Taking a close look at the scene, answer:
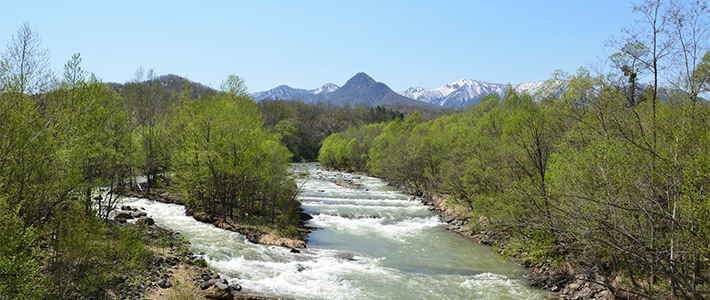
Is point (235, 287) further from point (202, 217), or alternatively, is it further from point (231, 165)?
point (202, 217)

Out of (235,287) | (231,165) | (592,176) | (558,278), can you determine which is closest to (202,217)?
(231,165)

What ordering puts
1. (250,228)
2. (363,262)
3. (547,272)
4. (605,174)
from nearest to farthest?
1. (605,174)
2. (547,272)
3. (363,262)
4. (250,228)

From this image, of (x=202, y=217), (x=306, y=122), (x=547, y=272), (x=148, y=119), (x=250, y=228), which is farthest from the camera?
(x=306, y=122)

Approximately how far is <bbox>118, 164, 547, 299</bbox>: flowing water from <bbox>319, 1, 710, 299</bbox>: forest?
2.10m

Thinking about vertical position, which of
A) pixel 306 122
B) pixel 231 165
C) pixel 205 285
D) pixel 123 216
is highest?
pixel 306 122

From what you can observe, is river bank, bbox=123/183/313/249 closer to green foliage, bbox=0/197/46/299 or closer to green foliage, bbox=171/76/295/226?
green foliage, bbox=171/76/295/226

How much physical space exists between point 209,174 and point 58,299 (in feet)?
44.9

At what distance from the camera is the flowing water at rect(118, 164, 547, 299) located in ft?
47.8

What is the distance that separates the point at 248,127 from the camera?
82.2 ft

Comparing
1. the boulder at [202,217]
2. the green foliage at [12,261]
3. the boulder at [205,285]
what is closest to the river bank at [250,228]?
the boulder at [202,217]

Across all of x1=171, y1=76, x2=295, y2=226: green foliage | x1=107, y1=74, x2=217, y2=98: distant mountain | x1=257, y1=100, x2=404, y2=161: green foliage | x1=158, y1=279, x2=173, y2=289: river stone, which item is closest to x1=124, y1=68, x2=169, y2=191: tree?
x1=107, y1=74, x2=217, y2=98: distant mountain

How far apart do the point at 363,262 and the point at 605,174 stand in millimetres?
11175

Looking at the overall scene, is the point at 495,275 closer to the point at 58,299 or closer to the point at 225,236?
the point at 225,236

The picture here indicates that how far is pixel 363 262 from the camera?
60.1 ft
